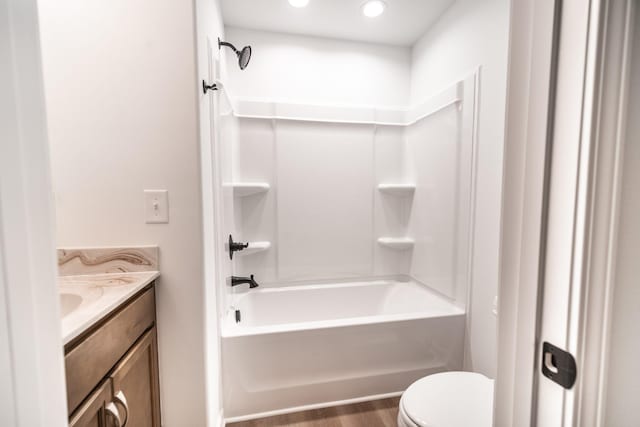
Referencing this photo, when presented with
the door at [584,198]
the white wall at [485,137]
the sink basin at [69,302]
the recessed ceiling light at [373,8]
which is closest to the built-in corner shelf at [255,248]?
the sink basin at [69,302]

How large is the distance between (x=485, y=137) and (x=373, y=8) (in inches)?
45.6

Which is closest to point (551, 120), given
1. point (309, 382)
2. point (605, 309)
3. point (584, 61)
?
point (584, 61)

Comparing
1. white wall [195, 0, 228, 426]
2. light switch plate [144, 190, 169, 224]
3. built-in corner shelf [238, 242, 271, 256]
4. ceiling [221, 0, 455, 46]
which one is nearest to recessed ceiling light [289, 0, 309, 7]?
ceiling [221, 0, 455, 46]

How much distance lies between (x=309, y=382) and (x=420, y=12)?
256 cm

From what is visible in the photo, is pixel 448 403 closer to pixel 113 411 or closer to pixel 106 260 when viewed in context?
pixel 113 411

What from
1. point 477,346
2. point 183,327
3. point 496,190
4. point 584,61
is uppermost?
point 584,61

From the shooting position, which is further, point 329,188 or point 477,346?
point 329,188

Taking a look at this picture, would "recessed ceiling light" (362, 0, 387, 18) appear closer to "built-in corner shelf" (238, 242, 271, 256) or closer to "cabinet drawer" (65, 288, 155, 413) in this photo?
"built-in corner shelf" (238, 242, 271, 256)

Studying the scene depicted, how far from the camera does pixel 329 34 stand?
2.22 m

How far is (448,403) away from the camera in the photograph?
3.46ft

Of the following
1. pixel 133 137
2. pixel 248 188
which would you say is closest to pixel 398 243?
pixel 248 188

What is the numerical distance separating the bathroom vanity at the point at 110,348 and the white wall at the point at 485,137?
167 centimetres

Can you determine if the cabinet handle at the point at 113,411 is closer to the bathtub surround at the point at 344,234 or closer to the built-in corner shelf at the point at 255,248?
the bathtub surround at the point at 344,234

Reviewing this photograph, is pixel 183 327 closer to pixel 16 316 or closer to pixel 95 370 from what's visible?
pixel 95 370
